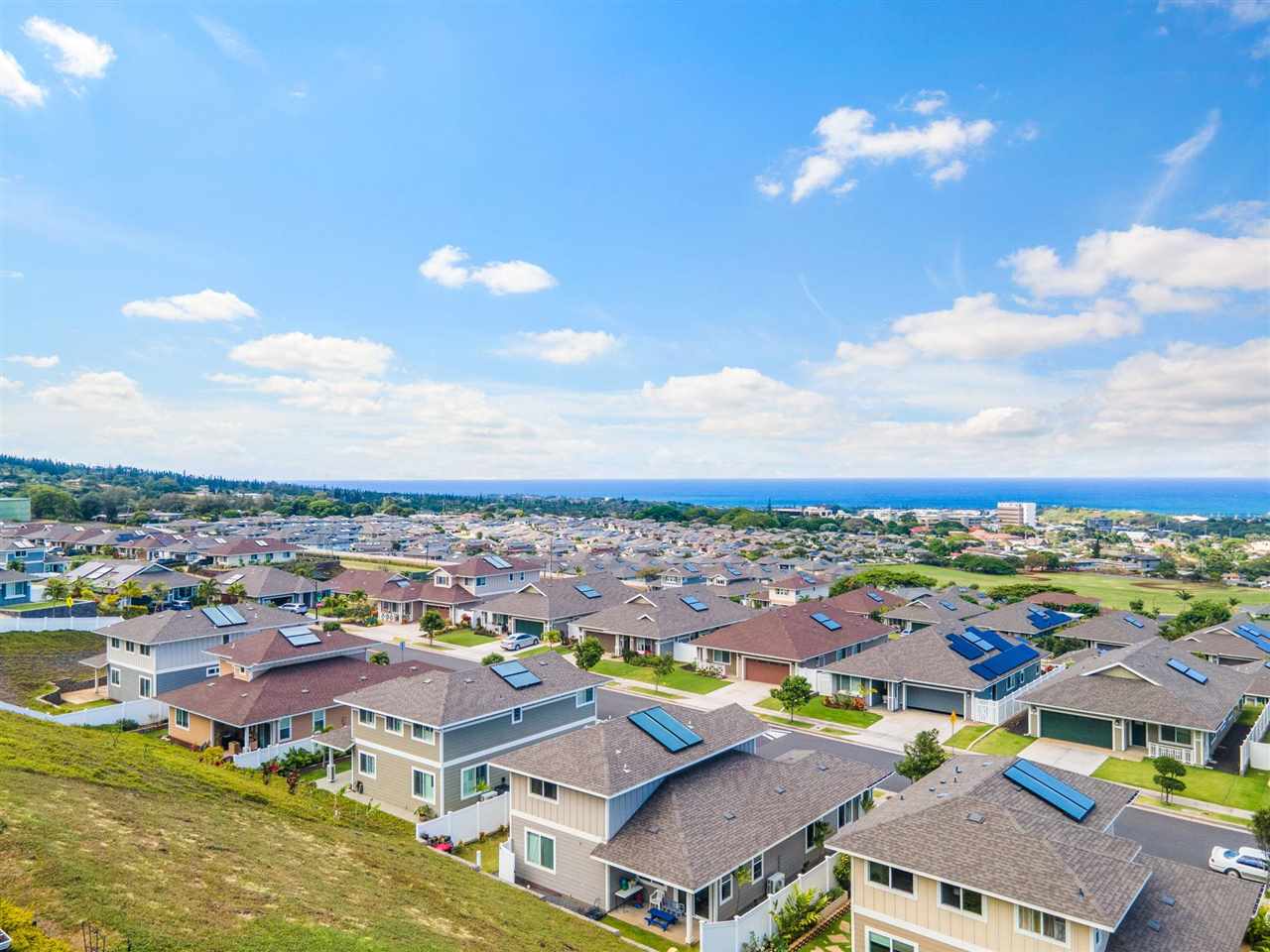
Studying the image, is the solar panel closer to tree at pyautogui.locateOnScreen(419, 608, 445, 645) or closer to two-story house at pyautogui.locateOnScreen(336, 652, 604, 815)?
two-story house at pyautogui.locateOnScreen(336, 652, 604, 815)

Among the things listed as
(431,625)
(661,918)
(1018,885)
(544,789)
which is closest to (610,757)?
(544,789)

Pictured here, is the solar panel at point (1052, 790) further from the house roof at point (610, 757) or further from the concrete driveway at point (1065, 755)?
the concrete driveway at point (1065, 755)

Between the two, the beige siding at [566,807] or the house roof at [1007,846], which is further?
the beige siding at [566,807]

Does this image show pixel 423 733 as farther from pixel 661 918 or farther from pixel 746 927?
pixel 746 927

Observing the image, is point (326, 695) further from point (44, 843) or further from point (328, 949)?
point (328, 949)

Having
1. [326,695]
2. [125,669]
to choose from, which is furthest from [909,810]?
[125,669]

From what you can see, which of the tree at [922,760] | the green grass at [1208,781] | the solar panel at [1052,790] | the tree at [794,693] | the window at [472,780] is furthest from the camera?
the tree at [794,693]

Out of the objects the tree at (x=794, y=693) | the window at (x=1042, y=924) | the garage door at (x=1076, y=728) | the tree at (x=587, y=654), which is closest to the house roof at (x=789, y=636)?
the tree at (x=794, y=693)
